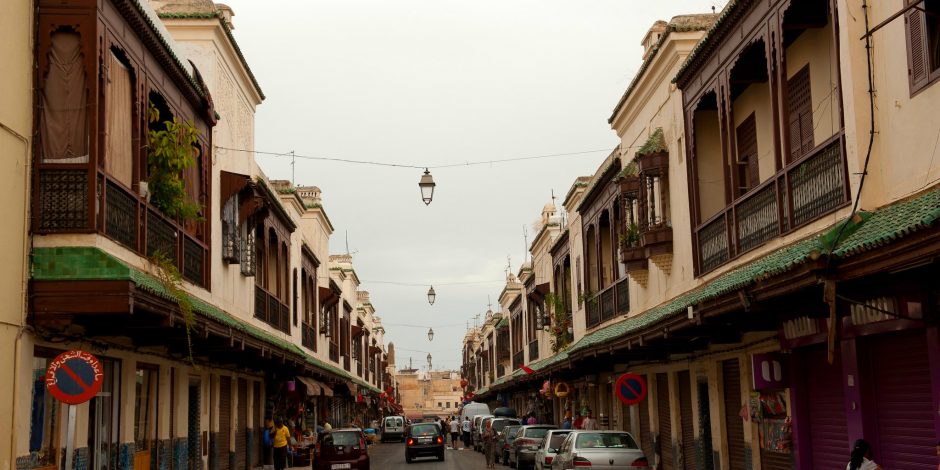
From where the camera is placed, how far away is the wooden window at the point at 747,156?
1934 cm

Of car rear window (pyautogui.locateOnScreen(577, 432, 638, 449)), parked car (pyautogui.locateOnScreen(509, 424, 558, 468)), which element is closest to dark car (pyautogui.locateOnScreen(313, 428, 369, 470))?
parked car (pyautogui.locateOnScreen(509, 424, 558, 468))

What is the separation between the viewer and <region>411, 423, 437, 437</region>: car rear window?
127 ft

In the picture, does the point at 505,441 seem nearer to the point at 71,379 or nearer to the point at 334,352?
the point at 334,352

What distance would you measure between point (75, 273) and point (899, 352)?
10630 millimetres

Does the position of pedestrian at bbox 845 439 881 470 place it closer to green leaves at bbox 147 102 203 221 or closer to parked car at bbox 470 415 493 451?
green leaves at bbox 147 102 203 221

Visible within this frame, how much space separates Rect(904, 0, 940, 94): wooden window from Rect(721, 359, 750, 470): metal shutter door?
8.85 metres

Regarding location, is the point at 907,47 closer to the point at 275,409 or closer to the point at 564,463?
the point at 564,463

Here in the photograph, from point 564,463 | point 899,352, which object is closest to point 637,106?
point 564,463

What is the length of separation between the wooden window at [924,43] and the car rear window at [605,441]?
10.2 m

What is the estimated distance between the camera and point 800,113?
660 inches

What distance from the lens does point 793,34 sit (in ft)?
52.8

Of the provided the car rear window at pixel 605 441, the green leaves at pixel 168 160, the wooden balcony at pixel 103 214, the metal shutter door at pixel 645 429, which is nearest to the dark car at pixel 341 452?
the metal shutter door at pixel 645 429

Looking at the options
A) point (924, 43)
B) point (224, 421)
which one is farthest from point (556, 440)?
point (924, 43)

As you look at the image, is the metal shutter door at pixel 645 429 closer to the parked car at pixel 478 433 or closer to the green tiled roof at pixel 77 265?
the green tiled roof at pixel 77 265
